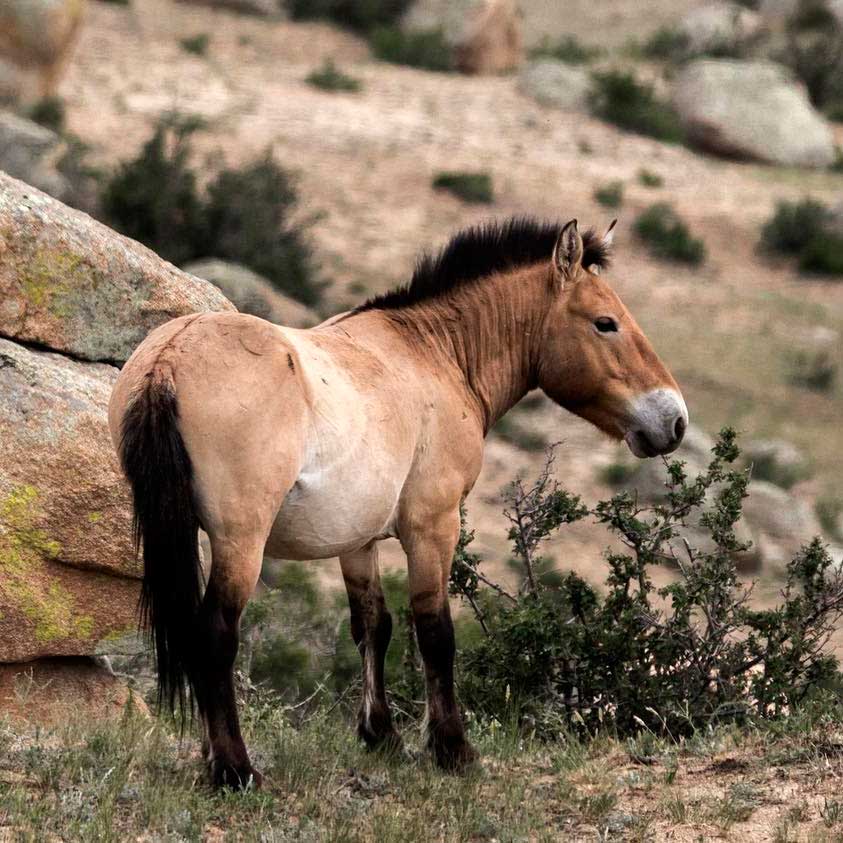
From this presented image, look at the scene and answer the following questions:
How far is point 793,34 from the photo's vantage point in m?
34.6

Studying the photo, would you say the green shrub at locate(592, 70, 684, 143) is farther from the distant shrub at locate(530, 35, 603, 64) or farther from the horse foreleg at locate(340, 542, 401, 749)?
the horse foreleg at locate(340, 542, 401, 749)

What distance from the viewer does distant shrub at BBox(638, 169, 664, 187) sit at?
2427 centimetres

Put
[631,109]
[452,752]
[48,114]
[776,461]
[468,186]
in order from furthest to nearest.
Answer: [631,109] < [468,186] < [48,114] < [776,461] < [452,752]

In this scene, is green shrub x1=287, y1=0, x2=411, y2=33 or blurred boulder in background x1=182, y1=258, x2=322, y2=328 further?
green shrub x1=287, y1=0, x2=411, y2=33

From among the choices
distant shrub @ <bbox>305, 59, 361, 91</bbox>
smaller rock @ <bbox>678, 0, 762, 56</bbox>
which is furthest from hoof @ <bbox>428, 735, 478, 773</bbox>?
smaller rock @ <bbox>678, 0, 762, 56</bbox>

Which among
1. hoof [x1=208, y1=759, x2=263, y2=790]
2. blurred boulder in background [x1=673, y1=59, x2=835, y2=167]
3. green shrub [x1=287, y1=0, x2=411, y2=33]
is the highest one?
hoof [x1=208, y1=759, x2=263, y2=790]

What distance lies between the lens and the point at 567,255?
19.6ft

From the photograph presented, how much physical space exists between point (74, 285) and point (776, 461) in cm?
1091

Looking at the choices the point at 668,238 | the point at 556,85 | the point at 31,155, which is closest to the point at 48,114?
the point at 31,155

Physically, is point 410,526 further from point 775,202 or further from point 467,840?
point 775,202

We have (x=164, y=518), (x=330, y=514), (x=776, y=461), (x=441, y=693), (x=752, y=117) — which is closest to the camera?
(x=164, y=518)

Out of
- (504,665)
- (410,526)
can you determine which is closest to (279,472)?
(410,526)

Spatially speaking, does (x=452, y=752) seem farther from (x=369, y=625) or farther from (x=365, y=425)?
(x=365, y=425)

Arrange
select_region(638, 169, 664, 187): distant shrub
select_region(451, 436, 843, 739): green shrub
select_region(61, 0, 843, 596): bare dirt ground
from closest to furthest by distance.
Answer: select_region(451, 436, 843, 739): green shrub
select_region(61, 0, 843, 596): bare dirt ground
select_region(638, 169, 664, 187): distant shrub
